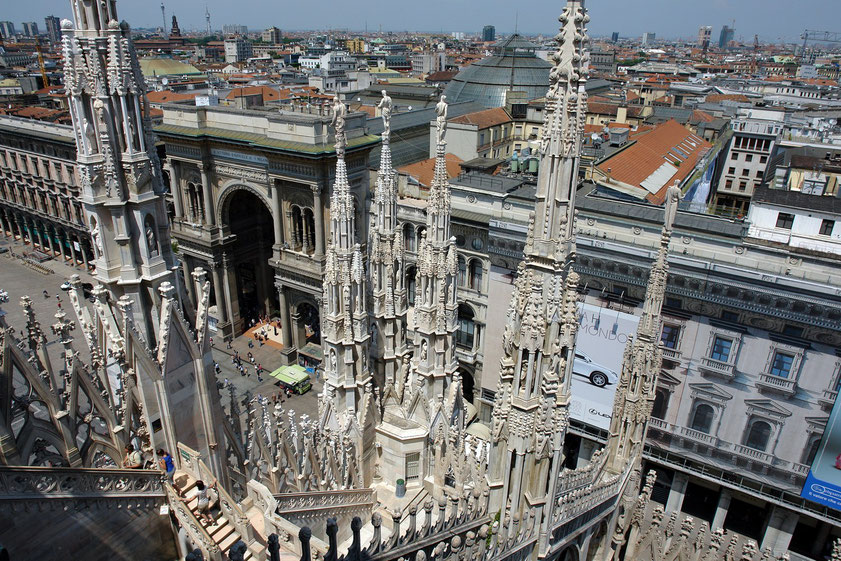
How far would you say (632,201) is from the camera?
3047 cm

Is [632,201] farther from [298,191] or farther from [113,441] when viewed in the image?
[113,441]

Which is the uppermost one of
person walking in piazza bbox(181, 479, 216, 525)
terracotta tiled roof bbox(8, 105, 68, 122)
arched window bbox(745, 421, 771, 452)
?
terracotta tiled roof bbox(8, 105, 68, 122)

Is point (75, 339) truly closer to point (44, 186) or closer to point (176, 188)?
point (176, 188)

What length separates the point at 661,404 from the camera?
87.9ft

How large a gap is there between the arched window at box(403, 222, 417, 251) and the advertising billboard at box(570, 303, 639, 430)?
39.1 feet

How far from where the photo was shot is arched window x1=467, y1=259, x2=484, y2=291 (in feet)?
105

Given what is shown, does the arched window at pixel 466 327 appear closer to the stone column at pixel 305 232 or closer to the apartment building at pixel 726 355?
the apartment building at pixel 726 355

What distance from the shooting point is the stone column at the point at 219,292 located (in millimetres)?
41469

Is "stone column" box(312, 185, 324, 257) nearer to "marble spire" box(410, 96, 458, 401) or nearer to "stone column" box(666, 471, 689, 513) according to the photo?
"marble spire" box(410, 96, 458, 401)

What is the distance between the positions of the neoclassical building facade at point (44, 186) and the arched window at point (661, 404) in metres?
49.6

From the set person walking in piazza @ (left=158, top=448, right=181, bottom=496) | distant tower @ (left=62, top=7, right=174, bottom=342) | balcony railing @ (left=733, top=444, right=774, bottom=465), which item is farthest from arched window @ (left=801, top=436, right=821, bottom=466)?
distant tower @ (left=62, top=7, right=174, bottom=342)

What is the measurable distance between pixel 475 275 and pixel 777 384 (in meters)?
15.8

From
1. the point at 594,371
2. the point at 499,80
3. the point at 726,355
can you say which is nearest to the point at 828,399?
the point at 726,355

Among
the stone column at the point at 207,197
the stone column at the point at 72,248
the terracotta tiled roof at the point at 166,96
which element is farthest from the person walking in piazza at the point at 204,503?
the terracotta tiled roof at the point at 166,96
